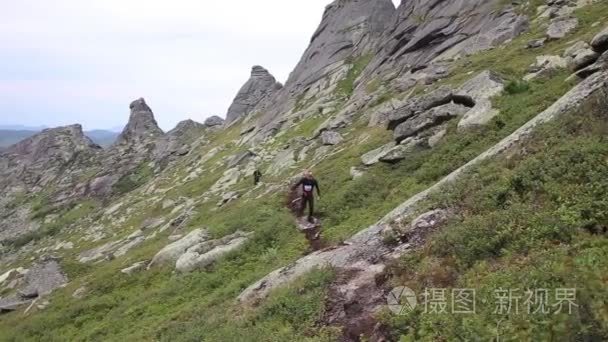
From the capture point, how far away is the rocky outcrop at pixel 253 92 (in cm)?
12325

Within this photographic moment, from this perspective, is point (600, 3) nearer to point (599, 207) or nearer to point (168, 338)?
point (599, 207)

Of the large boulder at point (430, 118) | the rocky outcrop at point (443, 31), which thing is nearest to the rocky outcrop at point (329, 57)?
the rocky outcrop at point (443, 31)

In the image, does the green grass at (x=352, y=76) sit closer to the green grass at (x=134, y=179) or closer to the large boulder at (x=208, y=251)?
the large boulder at (x=208, y=251)

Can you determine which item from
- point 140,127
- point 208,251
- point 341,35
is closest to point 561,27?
point 208,251

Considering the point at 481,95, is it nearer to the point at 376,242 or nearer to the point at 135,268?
the point at 376,242

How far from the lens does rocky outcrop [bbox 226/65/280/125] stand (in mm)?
123250

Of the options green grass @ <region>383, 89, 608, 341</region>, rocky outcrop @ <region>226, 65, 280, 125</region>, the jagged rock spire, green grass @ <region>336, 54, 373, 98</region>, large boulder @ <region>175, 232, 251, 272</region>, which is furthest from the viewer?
the jagged rock spire

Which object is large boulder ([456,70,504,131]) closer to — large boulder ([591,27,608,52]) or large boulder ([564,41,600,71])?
large boulder ([564,41,600,71])

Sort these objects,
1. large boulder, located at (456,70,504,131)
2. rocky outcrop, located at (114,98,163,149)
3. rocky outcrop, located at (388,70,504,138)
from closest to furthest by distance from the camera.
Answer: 1. large boulder, located at (456,70,504,131)
2. rocky outcrop, located at (388,70,504,138)
3. rocky outcrop, located at (114,98,163,149)

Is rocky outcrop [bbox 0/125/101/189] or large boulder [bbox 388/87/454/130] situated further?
rocky outcrop [bbox 0/125/101/189]

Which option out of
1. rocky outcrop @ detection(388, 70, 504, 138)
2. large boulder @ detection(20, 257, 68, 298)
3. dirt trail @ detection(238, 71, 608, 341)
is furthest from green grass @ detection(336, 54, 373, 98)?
dirt trail @ detection(238, 71, 608, 341)

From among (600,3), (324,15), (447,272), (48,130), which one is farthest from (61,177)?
(447,272)

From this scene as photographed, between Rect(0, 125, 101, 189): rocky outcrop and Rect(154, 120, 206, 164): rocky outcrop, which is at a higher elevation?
Rect(0, 125, 101, 189): rocky outcrop

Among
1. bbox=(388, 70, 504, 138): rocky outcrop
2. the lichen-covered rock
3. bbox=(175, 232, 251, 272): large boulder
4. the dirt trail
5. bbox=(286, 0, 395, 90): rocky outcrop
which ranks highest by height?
bbox=(286, 0, 395, 90): rocky outcrop
